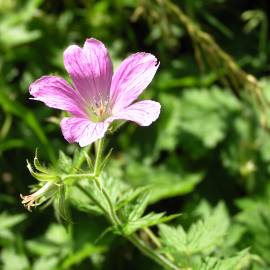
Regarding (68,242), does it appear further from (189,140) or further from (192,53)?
(192,53)

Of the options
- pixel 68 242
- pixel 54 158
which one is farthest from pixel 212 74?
pixel 68 242

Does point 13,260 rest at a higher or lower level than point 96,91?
lower

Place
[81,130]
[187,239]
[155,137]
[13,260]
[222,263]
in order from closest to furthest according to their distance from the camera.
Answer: [81,130] < [222,263] < [187,239] < [13,260] < [155,137]

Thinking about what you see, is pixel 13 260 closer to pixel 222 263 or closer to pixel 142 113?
pixel 222 263

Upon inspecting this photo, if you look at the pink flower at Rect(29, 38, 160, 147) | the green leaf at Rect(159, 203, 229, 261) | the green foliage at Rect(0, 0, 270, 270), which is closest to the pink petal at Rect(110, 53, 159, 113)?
the pink flower at Rect(29, 38, 160, 147)

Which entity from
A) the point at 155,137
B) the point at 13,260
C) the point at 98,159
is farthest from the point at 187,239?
the point at 155,137

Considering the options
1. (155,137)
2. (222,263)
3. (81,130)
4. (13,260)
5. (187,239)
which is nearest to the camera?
(81,130)
